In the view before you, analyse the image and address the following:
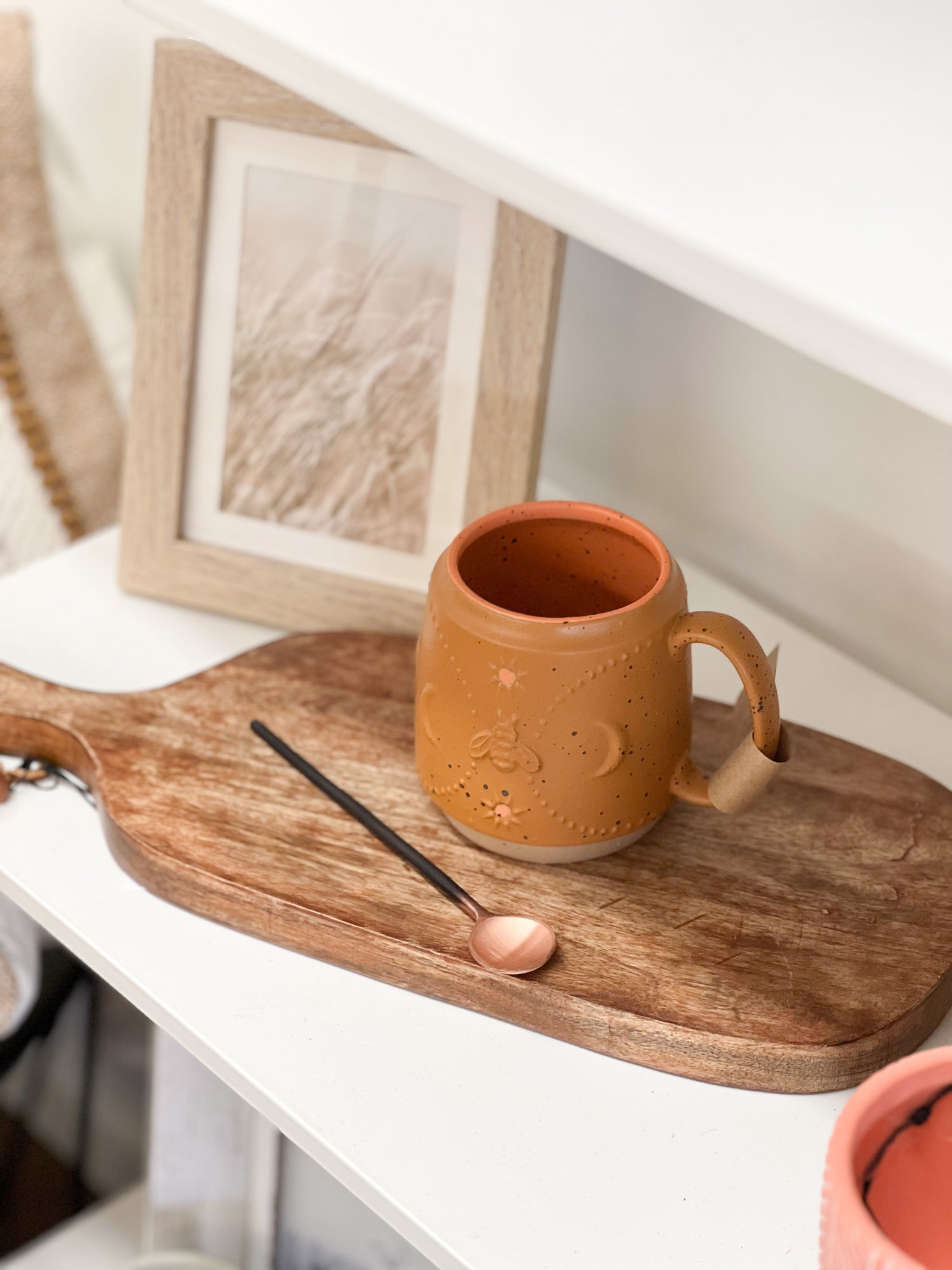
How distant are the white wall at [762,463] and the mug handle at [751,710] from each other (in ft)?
0.76

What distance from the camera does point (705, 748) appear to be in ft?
1.98

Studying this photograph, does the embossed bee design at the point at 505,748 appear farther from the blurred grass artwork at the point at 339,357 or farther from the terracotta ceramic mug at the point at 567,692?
the blurred grass artwork at the point at 339,357

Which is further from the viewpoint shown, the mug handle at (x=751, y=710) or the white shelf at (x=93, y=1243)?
the white shelf at (x=93, y=1243)

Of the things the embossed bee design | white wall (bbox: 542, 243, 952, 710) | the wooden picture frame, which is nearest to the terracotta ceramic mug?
the embossed bee design

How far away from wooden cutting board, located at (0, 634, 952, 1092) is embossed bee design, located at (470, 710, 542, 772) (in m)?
0.07

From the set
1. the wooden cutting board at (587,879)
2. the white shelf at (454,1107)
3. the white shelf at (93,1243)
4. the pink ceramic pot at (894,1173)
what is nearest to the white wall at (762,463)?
the wooden cutting board at (587,879)

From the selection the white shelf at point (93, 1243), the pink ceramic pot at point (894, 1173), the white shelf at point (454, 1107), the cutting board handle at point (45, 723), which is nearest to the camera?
the pink ceramic pot at point (894, 1173)

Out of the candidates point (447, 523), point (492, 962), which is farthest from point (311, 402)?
point (492, 962)

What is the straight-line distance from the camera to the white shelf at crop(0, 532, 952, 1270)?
423 millimetres

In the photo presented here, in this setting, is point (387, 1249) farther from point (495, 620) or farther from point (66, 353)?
point (66, 353)

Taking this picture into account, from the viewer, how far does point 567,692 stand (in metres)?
0.47

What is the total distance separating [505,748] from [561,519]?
11 cm

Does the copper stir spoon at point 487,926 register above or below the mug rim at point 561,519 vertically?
below

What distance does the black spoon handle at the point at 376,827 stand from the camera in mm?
519
